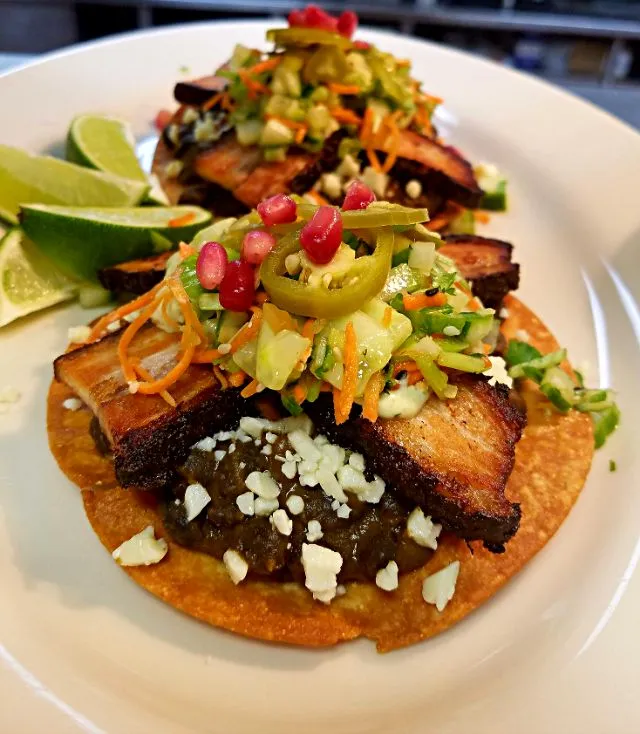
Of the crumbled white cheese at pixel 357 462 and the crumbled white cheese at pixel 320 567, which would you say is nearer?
the crumbled white cheese at pixel 320 567

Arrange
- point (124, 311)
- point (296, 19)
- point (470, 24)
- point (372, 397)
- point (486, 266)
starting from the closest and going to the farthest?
1. point (372, 397)
2. point (124, 311)
3. point (486, 266)
4. point (296, 19)
5. point (470, 24)

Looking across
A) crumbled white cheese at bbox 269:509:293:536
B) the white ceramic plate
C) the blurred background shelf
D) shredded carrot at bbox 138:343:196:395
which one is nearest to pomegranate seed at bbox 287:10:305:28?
the white ceramic plate

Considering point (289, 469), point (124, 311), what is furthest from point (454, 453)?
point (124, 311)

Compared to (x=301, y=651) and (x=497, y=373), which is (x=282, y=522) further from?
(x=497, y=373)

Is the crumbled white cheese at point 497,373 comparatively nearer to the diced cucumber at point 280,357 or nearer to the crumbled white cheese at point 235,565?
the diced cucumber at point 280,357

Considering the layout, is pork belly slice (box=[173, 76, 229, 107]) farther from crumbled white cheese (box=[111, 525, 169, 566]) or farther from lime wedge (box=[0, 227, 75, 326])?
crumbled white cheese (box=[111, 525, 169, 566])

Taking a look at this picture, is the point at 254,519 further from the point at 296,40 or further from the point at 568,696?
the point at 296,40

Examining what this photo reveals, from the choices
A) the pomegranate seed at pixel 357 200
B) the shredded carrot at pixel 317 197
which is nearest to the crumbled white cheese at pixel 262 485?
the pomegranate seed at pixel 357 200
